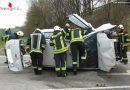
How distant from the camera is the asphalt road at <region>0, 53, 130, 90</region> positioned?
10.1 meters

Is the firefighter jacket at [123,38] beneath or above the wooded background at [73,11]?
beneath

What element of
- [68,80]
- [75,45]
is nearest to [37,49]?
[75,45]

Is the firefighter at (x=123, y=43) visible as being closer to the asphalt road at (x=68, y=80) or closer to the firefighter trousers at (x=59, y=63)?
the asphalt road at (x=68, y=80)

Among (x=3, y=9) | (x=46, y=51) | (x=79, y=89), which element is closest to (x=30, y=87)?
(x=79, y=89)

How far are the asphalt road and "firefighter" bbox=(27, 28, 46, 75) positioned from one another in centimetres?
29

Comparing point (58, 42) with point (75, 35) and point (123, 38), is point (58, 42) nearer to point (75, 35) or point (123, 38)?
point (75, 35)

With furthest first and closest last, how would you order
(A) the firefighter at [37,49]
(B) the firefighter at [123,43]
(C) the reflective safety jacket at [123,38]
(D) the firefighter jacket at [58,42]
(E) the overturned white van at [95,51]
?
(C) the reflective safety jacket at [123,38]
(B) the firefighter at [123,43]
(A) the firefighter at [37,49]
(D) the firefighter jacket at [58,42]
(E) the overturned white van at [95,51]

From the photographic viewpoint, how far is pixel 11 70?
12.2 m

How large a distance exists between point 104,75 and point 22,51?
2739 millimetres

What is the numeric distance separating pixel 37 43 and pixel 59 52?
789 mm

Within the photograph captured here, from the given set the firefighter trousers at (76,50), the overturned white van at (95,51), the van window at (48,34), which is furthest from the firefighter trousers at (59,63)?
the van window at (48,34)

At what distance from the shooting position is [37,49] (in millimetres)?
11750

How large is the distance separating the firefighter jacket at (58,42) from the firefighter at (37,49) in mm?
387

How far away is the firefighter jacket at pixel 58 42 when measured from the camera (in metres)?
11.5
